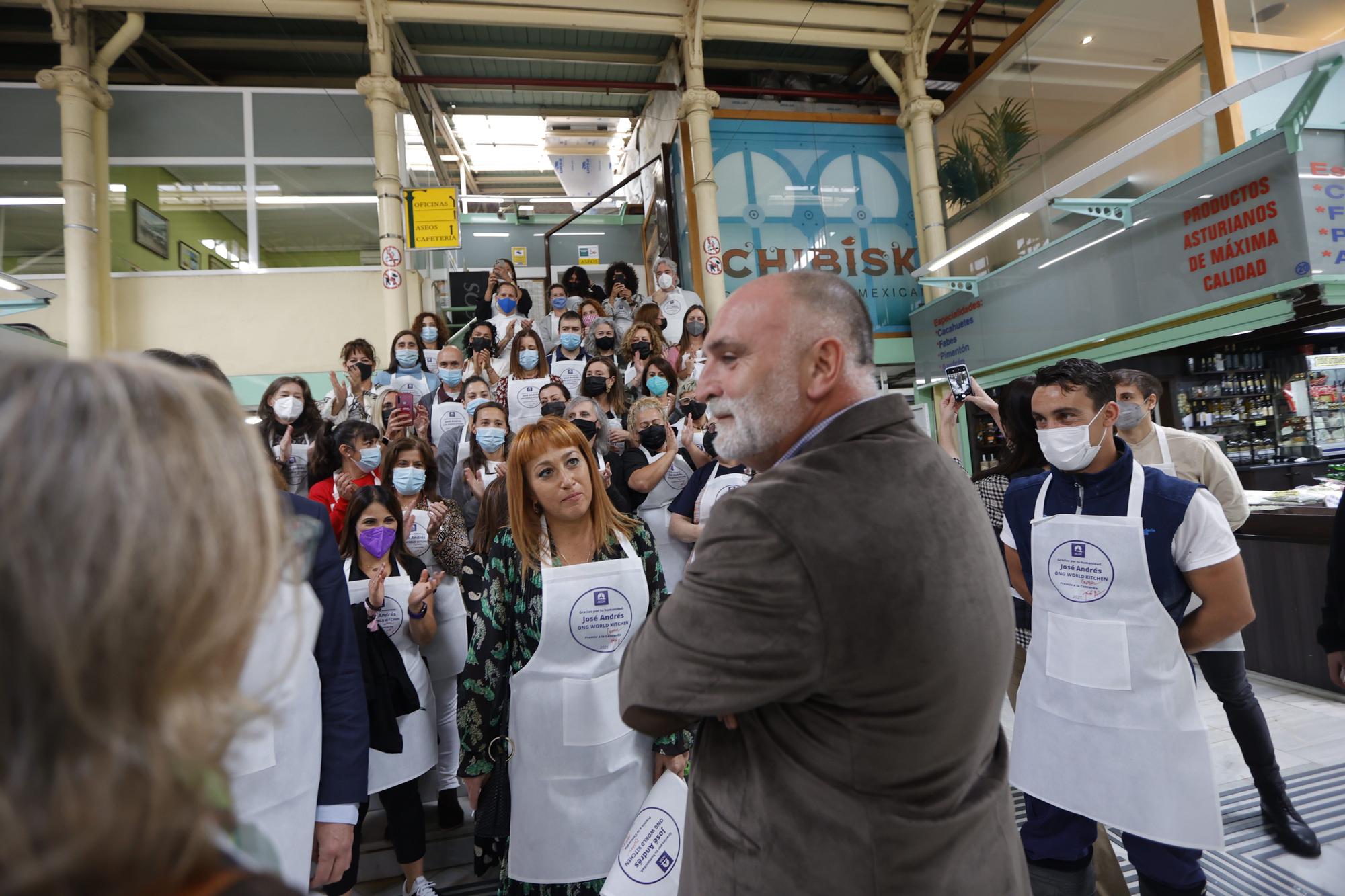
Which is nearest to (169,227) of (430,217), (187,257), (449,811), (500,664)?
(187,257)

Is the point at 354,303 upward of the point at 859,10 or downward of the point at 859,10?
downward

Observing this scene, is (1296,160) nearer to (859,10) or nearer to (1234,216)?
(1234,216)

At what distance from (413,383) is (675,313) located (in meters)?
2.87

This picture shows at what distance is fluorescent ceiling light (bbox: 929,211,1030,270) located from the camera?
255 inches

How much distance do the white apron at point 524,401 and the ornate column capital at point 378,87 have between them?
5.81 m

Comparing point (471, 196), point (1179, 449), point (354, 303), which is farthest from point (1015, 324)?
point (471, 196)

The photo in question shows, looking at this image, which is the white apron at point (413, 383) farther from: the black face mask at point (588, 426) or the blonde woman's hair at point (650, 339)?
the black face mask at point (588, 426)

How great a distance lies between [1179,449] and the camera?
3289 millimetres

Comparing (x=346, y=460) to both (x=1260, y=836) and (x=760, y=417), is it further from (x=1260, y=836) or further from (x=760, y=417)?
(x=1260, y=836)

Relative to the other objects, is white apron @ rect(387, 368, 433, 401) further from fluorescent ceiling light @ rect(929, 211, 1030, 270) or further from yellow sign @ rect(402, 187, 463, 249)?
fluorescent ceiling light @ rect(929, 211, 1030, 270)

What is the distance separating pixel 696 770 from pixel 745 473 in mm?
2145

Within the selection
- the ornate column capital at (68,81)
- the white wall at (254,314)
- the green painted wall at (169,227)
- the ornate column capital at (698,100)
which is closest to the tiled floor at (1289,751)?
the white wall at (254,314)

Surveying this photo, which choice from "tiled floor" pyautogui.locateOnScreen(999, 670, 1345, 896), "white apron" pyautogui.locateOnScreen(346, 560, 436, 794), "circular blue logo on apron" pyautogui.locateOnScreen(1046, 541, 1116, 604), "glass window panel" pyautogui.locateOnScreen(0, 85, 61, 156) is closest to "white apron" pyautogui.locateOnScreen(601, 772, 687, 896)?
"white apron" pyautogui.locateOnScreen(346, 560, 436, 794)

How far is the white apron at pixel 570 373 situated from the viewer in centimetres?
542
